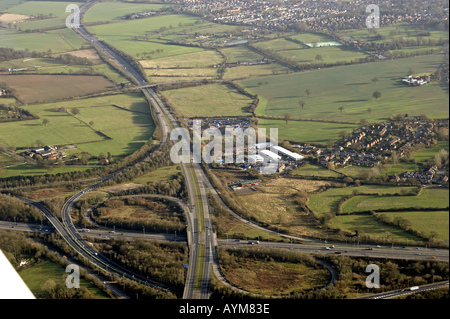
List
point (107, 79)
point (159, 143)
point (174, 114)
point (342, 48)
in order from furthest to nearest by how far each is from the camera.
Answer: point (342, 48) < point (107, 79) < point (174, 114) < point (159, 143)

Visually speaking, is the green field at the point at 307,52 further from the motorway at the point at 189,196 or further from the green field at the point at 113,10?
the green field at the point at 113,10

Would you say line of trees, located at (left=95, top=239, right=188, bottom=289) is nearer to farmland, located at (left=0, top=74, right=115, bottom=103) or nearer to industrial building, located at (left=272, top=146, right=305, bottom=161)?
industrial building, located at (left=272, top=146, right=305, bottom=161)

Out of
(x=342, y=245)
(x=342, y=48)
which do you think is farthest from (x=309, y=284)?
(x=342, y=48)

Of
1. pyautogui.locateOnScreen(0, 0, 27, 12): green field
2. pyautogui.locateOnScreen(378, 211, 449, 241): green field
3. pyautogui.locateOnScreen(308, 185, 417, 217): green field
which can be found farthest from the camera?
pyautogui.locateOnScreen(0, 0, 27, 12): green field

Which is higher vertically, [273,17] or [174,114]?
[273,17]

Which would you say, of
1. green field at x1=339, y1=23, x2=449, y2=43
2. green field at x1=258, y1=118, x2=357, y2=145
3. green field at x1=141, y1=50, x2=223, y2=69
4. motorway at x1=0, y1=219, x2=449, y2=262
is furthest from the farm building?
green field at x1=339, y1=23, x2=449, y2=43

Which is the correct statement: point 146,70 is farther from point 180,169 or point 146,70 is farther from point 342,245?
point 342,245
